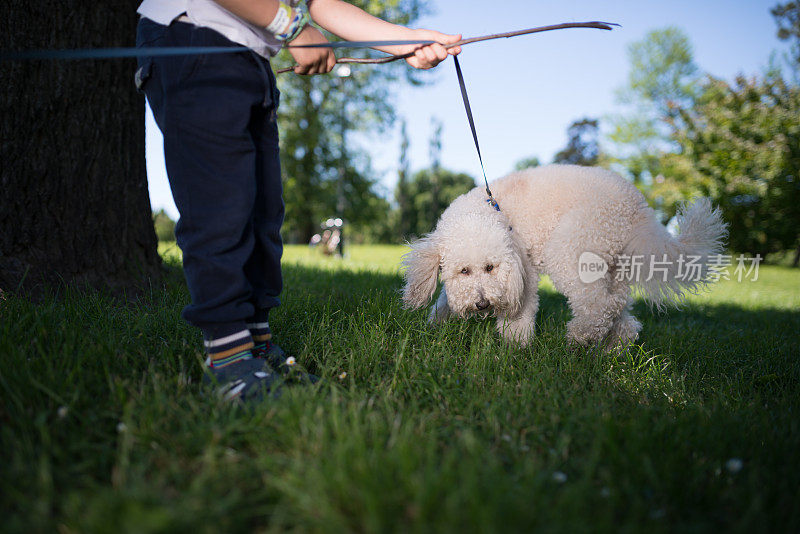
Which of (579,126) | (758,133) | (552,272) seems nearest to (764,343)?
(552,272)

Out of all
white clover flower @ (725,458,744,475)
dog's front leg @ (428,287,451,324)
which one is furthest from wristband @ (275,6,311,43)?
white clover flower @ (725,458,744,475)

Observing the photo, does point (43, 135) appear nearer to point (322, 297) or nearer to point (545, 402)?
point (322, 297)

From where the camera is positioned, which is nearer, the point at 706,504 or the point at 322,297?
the point at 706,504

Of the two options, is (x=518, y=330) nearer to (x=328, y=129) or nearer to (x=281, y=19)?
(x=281, y=19)

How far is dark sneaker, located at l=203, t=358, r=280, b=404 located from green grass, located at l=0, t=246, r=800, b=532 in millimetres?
75

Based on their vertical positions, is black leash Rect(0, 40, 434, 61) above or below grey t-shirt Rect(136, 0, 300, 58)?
below

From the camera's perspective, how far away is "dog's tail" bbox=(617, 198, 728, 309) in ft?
9.97

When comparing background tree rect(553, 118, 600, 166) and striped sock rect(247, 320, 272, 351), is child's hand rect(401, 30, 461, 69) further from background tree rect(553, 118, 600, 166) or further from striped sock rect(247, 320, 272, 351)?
background tree rect(553, 118, 600, 166)

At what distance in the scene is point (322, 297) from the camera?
12.1 feet

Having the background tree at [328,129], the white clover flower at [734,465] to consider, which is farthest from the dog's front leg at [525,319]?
the background tree at [328,129]

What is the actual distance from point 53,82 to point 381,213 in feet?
82.7

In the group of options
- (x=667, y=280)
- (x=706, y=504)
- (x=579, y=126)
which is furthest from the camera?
(x=579, y=126)

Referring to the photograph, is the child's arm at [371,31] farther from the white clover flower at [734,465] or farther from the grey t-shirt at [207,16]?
the white clover flower at [734,465]

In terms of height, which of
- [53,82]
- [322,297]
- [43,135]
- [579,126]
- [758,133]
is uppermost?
[579,126]
